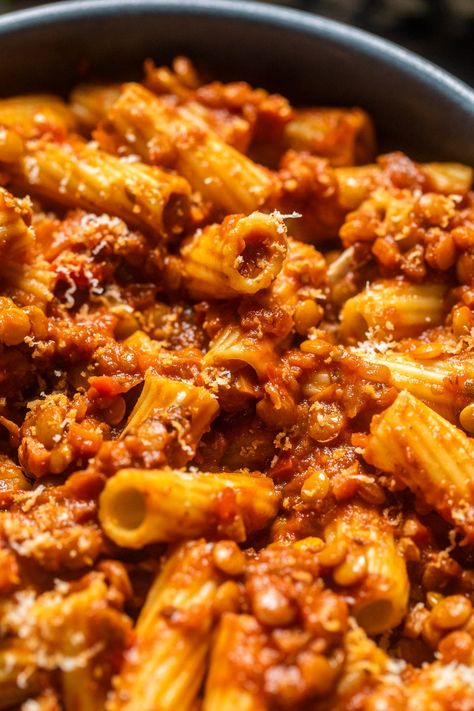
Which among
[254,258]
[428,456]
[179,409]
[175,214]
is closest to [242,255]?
[254,258]

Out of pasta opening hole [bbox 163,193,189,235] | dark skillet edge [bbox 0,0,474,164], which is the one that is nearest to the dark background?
dark skillet edge [bbox 0,0,474,164]

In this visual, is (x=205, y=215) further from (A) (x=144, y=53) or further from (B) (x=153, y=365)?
(A) (x=144, y=53)

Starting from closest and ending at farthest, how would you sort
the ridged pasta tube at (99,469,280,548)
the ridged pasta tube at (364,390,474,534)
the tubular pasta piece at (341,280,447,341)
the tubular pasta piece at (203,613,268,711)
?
1. the tubular pasta piece at (203,613,268,711)
2. the ridged pasta tube at (99,469,280,548)
3. the ridged pasta tube at (364,390,474,534)
4. the tubular pasta piece at (341,280,447,341)

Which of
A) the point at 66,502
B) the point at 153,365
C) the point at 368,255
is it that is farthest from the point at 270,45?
the point at 66,502

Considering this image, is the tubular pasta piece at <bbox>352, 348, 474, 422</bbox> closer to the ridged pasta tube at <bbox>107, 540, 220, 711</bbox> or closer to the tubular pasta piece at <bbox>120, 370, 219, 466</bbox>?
the tubular pasta piece at <bbox>120, 370, 219, 466</bbox>

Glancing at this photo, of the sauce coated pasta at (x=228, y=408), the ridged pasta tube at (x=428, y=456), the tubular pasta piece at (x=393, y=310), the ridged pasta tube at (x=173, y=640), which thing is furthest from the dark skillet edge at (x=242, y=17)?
the ridged pasta tube at (x=173, y=640)
